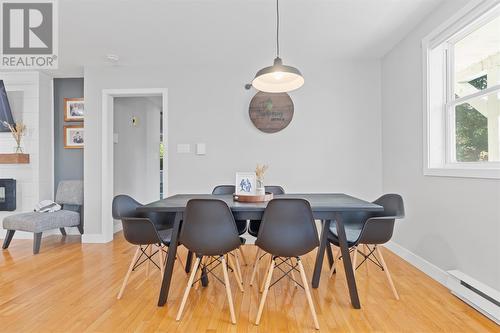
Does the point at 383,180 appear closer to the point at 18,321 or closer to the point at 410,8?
the point at 410,8

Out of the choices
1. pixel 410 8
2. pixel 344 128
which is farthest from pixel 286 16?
pixel 344 128

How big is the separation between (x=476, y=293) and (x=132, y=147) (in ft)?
16.2

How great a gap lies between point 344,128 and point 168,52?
8.23 ft

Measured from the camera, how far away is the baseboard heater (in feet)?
6.08

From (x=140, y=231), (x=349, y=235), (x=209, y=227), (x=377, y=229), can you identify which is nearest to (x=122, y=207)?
(x=140, y=231)

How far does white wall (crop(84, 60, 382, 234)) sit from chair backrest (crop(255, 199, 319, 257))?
1984 millimetres

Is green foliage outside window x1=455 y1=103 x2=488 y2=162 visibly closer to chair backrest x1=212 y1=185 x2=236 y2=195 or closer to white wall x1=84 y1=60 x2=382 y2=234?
white wall x1=84 y1=60 x2=382 y2=234

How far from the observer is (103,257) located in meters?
3.26

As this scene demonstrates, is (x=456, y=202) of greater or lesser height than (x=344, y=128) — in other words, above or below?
below

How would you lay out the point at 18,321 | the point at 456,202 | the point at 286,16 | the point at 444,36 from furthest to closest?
the point at 286,16 < the point at 444,36 < the point at 456,202 < the point at 18,321

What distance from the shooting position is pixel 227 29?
2918mm

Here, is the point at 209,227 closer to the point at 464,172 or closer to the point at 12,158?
the point at 464,172

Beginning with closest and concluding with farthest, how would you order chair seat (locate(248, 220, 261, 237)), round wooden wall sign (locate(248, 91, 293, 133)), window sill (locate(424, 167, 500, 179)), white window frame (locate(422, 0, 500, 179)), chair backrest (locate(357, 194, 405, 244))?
1. window sill (locate(424, 167, 500, 179))
2. chair backrest (locate(357, 194, 405, 244))
3. white window frame (locate(422, 0, 500, 179))
4. chair seat (locate(248, 220, 261, 237))
5. round wooden wall sign (locate(248, 91, 293, 133))

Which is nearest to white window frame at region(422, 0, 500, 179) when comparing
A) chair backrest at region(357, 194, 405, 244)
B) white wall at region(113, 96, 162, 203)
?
chair backrest at region(357, 194, 405, 244)
